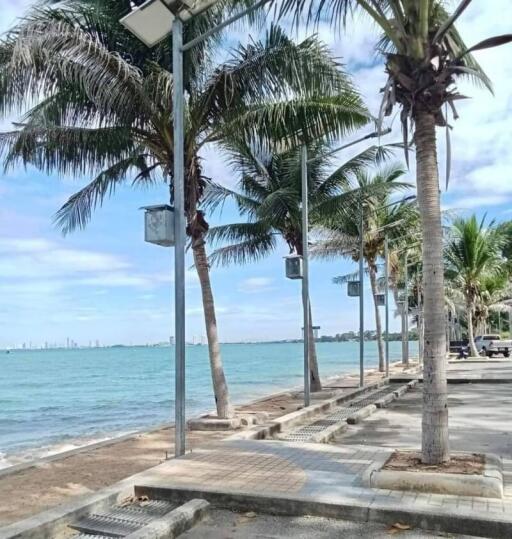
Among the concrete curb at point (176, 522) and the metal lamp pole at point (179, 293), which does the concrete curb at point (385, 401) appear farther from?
the concrete curb at point (176, 522)

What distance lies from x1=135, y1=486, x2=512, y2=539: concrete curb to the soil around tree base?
963 millimetres

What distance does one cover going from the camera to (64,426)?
20.6 meters

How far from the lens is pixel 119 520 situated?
18.3 ft

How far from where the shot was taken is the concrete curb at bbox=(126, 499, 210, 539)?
4.99 m

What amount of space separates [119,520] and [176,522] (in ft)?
2.00

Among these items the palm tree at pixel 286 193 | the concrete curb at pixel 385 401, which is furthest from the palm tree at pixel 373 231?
the concrete curb at pixel 385 401

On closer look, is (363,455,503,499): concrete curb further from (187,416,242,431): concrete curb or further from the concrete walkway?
(187,416,242,431): concrete curb

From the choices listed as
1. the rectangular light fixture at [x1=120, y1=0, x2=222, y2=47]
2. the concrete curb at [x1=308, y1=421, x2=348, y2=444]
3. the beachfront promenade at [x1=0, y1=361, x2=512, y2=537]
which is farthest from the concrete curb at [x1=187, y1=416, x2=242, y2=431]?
the rectangular light fixture at [x1=120, y1=0, x2=222, y2=47]

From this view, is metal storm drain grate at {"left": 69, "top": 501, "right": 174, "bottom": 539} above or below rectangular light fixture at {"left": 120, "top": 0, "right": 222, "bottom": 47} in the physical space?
below

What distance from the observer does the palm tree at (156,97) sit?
33.4 ft

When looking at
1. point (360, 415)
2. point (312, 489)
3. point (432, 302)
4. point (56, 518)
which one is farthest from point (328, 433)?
point (56, 518)

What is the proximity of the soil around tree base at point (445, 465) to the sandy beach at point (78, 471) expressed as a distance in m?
Answer: 3.13

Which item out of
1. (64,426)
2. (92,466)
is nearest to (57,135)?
(92,466)

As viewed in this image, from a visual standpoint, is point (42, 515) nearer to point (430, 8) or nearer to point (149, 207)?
point (149, 207)
